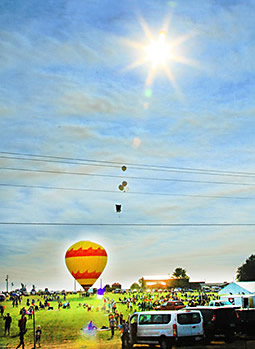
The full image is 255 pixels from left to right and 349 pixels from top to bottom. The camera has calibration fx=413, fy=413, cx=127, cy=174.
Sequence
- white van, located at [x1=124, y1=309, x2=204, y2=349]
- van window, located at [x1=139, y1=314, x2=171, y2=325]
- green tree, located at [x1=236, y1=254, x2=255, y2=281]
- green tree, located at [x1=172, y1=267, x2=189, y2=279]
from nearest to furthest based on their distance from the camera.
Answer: white van, located at [x1=124, y1=309, x2=204, y2=349], van window, located at [x1=139, y1=314, x2=171, y2=325], green tree, located at [x1=236, y1=254, x2=255, y2=281], green tree, located at [x1=172, y1=267, x2=189, y2=279]

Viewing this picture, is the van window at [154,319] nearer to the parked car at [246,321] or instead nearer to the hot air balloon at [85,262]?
the parked car at [246,321]

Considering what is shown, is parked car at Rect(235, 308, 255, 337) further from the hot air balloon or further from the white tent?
the hot air balloon

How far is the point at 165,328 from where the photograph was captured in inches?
791

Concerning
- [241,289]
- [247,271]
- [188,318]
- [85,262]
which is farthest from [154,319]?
[247,271]

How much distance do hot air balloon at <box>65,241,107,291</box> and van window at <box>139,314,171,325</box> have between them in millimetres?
31780

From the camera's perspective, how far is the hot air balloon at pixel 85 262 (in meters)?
52.0

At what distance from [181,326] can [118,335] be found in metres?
9.49

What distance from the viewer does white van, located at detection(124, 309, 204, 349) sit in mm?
20000

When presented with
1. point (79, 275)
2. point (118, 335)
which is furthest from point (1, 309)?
point (118, 335)

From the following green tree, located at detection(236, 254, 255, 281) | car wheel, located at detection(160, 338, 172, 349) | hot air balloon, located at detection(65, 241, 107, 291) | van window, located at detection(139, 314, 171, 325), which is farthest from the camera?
green tree, located at detection(236, 254, 255, 281)

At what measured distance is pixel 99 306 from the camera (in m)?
53.7

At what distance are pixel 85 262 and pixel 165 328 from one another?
32857mm

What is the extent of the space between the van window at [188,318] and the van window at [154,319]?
0.58m

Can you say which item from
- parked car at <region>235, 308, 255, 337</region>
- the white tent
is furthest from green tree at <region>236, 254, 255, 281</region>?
parked car at <region>235, 308, 255, 337</region>
